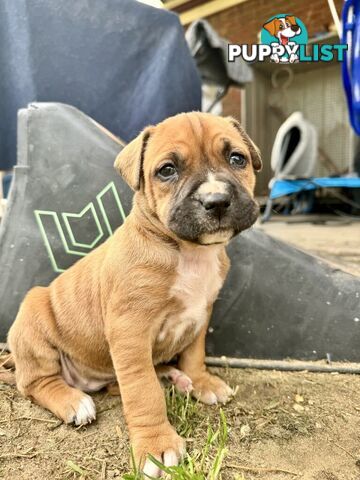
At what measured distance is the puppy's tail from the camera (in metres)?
2.26

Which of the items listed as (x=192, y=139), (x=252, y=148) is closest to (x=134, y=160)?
(x=192, y=139)

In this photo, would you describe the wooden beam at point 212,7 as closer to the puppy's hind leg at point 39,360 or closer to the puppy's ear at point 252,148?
the puppy's ear at point 252,148

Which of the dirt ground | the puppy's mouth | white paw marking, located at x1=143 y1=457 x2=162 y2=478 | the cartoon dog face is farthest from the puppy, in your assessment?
white paw marking, located at x1=143 y1=457 x2=162 y2=478

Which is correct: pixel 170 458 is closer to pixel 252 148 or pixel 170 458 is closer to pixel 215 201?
pixel 215 201

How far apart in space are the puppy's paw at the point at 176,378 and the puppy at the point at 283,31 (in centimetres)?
354

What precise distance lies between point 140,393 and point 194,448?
31cm

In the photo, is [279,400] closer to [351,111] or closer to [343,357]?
[343,357]

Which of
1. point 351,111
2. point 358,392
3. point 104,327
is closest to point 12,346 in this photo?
point 104,327

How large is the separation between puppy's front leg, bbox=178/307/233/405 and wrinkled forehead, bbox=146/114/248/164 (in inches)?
31.8

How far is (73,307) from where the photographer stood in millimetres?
2117

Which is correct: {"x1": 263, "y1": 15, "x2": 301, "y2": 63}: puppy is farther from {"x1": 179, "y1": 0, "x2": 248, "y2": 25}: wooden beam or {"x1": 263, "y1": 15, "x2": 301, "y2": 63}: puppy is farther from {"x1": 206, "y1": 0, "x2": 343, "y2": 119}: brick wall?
{"x1": 179, "y1": 0, "x2": 248, "y2": 25}: wooden beam

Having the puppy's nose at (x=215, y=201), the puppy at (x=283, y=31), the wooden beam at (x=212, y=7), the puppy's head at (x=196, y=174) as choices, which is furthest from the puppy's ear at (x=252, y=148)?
the wooden beam at (x=212, y=7)

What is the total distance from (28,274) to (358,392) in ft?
6.48

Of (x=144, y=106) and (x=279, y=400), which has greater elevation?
(x=144, y=106)
